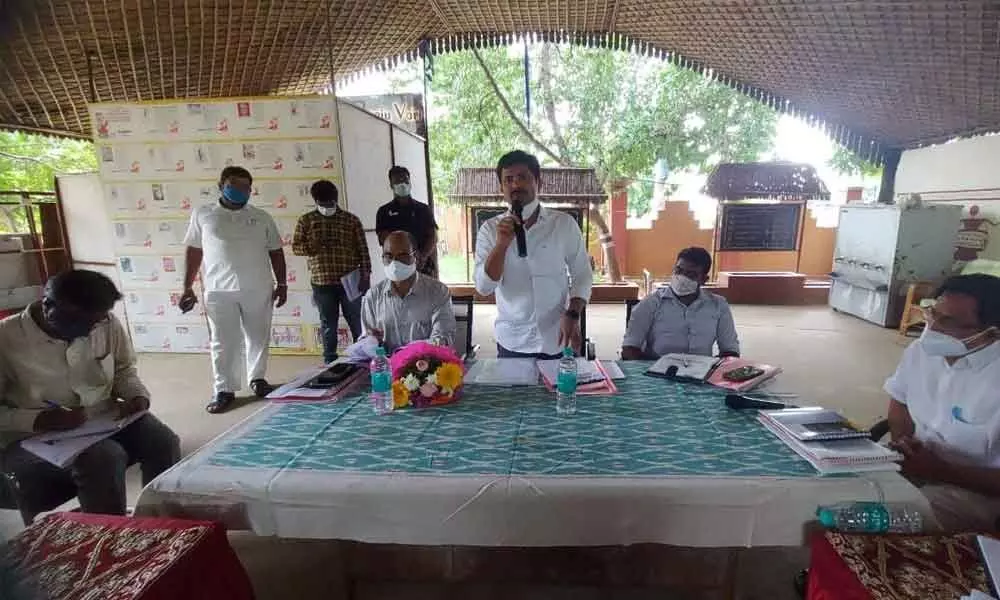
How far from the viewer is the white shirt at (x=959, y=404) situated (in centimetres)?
161

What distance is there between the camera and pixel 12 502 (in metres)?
1.83

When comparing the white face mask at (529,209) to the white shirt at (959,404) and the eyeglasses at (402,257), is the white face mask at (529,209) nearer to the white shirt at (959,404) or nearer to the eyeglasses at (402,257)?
the eyeglasses at (402,257)

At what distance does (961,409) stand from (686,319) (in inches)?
47.2

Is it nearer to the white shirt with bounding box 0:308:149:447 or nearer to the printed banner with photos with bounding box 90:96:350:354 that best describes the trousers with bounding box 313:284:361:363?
the printed banner with photos with bounding box 90:96:350:354

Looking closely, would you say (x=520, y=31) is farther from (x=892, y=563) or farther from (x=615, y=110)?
(x=892, y=563)

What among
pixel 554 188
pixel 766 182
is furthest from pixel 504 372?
pixel 766 182

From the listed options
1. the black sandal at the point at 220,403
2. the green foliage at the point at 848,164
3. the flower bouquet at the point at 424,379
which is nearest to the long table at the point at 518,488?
the flower bouquet at the point at 424,379

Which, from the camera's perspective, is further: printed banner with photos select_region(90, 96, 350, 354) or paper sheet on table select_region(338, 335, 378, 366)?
printed banner with photos select_region(90, 96, 350, 354)

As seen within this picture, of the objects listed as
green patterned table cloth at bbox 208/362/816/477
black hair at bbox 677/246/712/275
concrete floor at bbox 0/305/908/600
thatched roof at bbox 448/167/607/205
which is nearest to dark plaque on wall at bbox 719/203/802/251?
concrete floor at bbox 0/305/908/600

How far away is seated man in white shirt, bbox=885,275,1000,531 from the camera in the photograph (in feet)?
5.21

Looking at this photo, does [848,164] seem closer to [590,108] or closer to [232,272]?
[590,108]

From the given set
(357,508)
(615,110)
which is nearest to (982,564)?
(357,508)

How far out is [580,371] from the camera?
6.89 feet

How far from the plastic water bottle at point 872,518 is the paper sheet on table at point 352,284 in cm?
333
